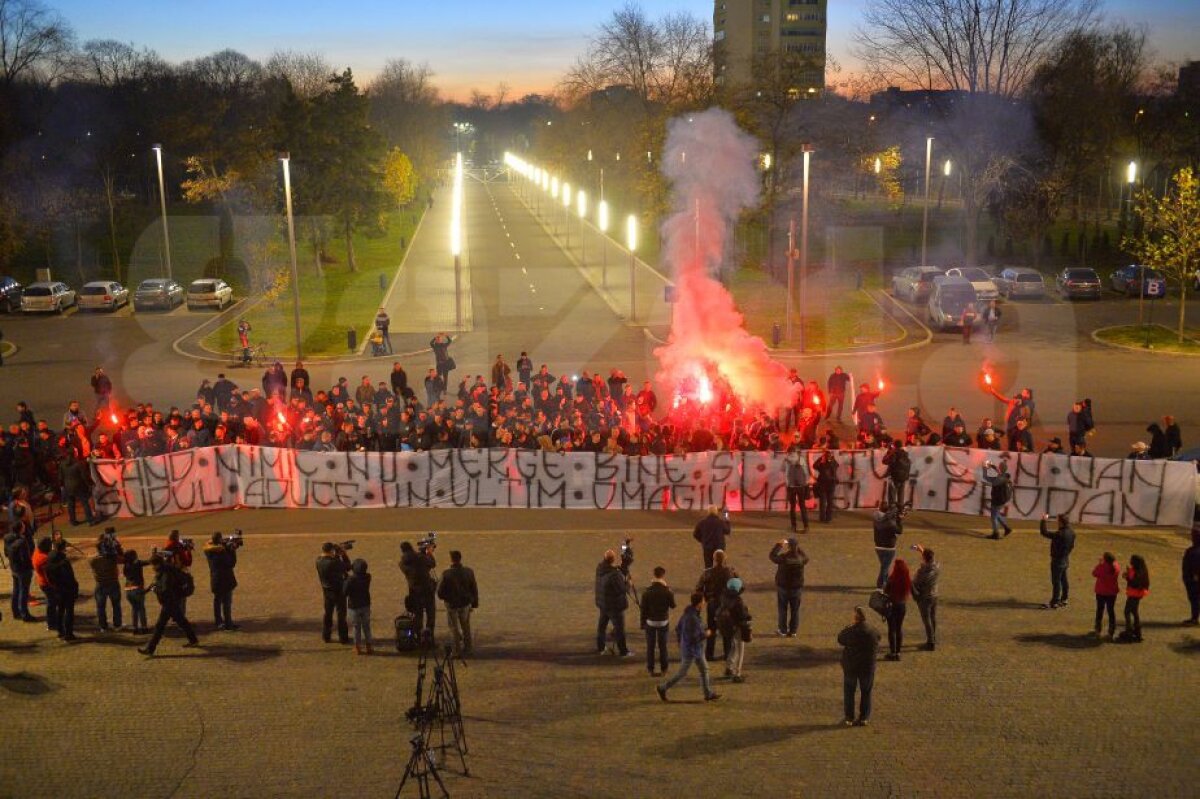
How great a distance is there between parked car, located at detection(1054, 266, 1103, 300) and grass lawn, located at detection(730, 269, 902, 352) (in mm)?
9237

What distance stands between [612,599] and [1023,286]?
39965 millimetres

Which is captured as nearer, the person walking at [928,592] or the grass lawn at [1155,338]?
the person walking at [928,592]

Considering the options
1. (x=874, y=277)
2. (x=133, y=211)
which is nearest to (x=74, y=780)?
(x=874, y=277)

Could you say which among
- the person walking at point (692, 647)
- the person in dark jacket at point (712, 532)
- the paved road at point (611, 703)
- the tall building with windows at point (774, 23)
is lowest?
the paved road at point (611, 703)

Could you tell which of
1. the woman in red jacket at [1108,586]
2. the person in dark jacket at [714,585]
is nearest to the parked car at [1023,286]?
the woman in red jacket at [1108,586]

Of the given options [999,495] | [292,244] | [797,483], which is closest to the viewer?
[999,495]

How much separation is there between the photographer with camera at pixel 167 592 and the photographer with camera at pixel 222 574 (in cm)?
40

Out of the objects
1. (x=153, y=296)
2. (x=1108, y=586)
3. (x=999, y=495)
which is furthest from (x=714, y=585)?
(x=153, y=296)

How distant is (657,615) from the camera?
486 inches

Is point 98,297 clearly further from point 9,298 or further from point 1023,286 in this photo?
point 1023,286

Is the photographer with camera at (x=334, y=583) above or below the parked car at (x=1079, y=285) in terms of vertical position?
below

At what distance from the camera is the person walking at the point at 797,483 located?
17.7m

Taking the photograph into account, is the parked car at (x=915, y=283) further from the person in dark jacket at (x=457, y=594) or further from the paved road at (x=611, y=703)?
the person in dark jacket at (x=457, y=594)

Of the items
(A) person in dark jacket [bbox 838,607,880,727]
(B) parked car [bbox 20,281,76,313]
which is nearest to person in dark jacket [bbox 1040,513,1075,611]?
(A) person in dark jacket [bbox 838,607,880,727]
